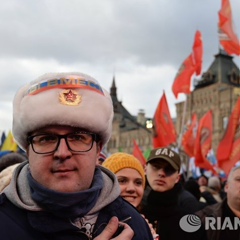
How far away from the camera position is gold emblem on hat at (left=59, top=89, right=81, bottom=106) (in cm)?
151

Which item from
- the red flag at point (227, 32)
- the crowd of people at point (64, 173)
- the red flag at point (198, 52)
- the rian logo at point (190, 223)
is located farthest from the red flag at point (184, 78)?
the crowd of people at point (64, 173)

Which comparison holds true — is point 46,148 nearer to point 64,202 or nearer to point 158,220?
point 64,202

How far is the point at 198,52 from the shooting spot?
14.4m

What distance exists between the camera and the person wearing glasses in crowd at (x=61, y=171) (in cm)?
142

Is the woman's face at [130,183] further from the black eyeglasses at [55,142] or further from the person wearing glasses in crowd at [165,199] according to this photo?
the black eyeglasses at [55,142]

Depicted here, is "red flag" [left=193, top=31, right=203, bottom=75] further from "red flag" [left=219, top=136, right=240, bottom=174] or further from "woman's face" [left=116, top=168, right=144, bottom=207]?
"woman's face" [left=116, top=168, right=144, bottom=207]

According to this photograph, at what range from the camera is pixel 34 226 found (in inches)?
54.7

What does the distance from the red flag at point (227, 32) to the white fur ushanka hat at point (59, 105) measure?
29.5ft

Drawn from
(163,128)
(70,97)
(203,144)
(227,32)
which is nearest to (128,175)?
(70,97)

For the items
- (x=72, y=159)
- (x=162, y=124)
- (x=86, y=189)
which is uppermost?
(x=162, y=124)

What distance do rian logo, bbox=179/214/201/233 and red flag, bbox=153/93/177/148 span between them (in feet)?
33.8

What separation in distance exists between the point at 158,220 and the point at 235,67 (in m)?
63.0

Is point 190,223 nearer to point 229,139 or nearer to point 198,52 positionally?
point 229,139

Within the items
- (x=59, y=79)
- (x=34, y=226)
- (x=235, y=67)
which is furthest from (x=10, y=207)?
(x=235, y=67)
